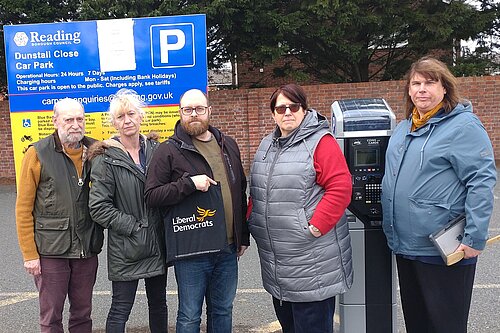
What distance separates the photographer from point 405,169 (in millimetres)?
2586

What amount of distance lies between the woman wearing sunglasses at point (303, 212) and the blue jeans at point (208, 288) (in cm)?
32

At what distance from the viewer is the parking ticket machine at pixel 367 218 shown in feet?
9.60

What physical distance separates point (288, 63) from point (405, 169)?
31.3 feet

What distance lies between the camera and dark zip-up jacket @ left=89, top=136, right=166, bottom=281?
2852 millimetres

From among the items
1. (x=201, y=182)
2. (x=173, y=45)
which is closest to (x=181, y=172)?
(x=201, y=182)

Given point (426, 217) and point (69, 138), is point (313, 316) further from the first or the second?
point (69, 138)

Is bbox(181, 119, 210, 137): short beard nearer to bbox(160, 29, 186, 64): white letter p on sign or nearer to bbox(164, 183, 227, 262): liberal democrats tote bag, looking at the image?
bbox(164, 183, 227, 262): liberal democrats tote bag

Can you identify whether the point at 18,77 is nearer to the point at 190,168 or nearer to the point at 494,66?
the point at 190,168

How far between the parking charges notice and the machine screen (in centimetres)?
251

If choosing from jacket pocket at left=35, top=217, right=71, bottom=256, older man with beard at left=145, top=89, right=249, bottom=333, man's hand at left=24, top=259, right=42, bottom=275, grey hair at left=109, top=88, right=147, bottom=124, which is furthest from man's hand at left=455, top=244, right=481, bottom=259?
man's hand at left=24, top=259, right=42, bottom=275

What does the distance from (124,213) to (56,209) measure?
0.42 m

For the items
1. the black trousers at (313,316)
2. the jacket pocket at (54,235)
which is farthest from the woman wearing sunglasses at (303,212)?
the jacket pocket at (54,235)

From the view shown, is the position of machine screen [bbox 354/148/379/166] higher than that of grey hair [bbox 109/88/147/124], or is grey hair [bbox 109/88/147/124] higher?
grey hair [bbox 109/88/147/124]

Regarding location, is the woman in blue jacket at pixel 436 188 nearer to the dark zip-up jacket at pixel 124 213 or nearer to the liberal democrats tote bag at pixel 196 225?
the liberal democrats tote bag at pixel 196 225
